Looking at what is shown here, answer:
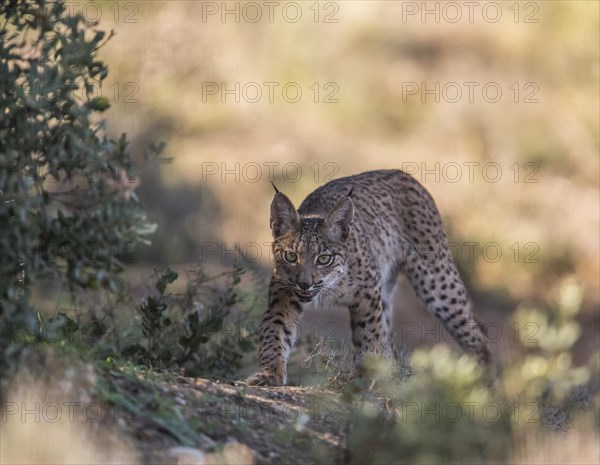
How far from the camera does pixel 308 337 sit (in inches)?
310

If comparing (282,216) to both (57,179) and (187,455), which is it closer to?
(57,179)

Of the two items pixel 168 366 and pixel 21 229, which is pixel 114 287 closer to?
pixel 21 229

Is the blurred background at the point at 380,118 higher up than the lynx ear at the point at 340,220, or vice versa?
the blurred background at the point at 380,118

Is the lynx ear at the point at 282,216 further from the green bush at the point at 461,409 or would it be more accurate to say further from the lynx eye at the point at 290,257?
the green bush at the point at 461,409

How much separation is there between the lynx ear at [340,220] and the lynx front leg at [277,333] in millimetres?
505

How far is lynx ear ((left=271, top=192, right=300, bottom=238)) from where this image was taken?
7410 millimetres

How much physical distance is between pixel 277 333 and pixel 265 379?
525 millimetres

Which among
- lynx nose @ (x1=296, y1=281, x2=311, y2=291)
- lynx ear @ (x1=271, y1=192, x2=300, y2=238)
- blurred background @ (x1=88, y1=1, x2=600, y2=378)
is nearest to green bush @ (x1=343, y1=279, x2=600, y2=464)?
lynx nose @ (x1=296, y1=281, x2=311, y2=291)

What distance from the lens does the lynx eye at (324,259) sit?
7363mm

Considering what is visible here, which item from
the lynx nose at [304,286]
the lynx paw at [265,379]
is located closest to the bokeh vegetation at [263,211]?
the lynx paw at [265,379]

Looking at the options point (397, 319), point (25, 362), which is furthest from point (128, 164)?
point (397, 319)

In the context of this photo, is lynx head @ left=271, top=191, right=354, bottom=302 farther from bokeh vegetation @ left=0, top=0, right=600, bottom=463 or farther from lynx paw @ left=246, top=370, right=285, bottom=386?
lynx paw @ left=246, top=370, right=285, bottom=386

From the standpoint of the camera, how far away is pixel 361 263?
7.78m

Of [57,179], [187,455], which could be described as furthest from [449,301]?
[187,455]
